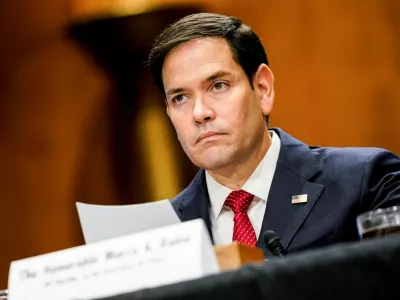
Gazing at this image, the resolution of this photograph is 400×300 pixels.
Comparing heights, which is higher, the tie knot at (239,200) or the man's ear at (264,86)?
the man's ear at (264,86)

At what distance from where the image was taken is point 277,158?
80.4 inches

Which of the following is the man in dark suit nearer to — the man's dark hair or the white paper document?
the man's dark hair

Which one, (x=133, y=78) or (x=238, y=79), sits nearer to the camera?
(x=238, y=79)

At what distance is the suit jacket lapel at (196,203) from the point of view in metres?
2.01

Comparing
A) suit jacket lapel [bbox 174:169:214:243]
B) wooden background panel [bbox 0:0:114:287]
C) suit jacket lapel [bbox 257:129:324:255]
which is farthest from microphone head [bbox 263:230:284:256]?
wooden background panel [bbox 0:0:114:287]

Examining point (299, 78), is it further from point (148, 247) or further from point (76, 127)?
point (148, 247)

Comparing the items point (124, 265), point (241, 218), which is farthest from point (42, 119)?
point (124, 265)

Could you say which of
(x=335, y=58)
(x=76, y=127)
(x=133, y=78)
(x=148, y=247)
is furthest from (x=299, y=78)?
(x=148, y=247)

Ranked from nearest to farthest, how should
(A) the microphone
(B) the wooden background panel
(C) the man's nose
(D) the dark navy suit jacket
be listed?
1. (A) the microphone
2. (D) the dark navy suit jacket
3. (C) the man's nose
4. (B) the wooden background panel

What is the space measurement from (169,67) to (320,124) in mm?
1311

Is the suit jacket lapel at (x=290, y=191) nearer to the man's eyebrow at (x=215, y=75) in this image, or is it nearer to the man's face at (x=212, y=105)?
the man's face at (x=212, y=105)

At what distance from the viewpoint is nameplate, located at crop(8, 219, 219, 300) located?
0.97 metres

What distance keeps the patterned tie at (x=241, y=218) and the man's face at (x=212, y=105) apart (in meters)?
0.09

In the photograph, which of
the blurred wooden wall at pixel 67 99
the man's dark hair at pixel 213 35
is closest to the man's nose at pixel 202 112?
the man's dark hair at pixel 213 35
